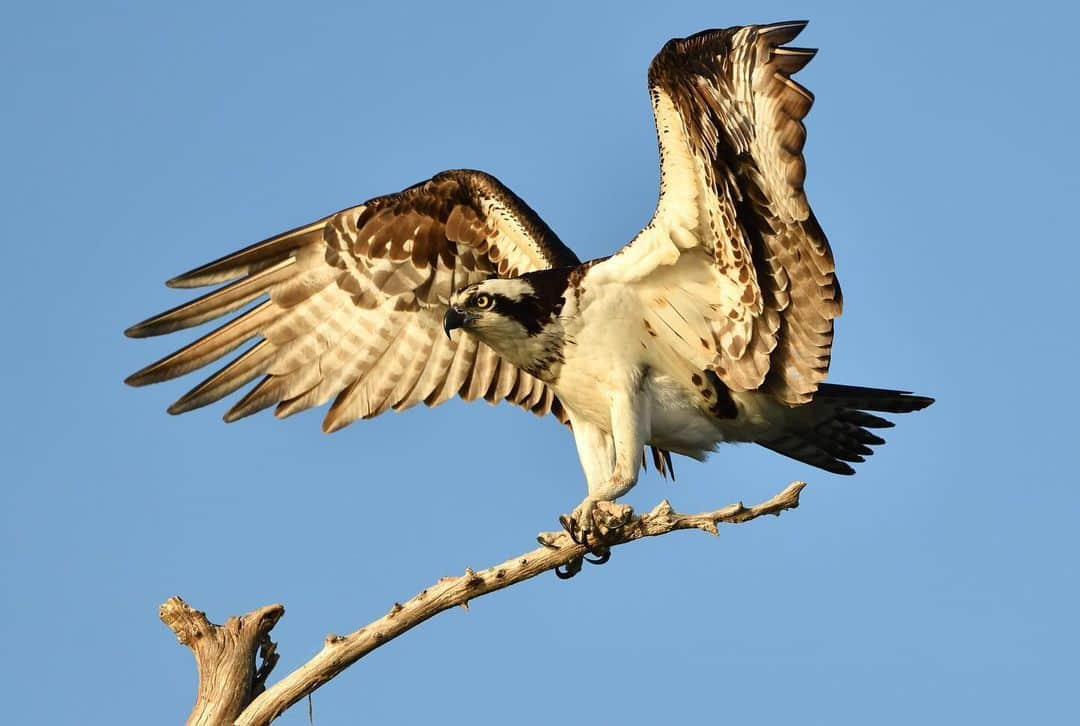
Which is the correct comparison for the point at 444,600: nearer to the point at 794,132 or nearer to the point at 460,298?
the point at 460,298

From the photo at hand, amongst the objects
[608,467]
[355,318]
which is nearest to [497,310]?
[608,467]

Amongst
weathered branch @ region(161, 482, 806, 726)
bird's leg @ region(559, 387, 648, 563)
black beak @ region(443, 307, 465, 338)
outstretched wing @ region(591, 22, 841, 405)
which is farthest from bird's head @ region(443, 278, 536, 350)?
weathered branch @ region(161, 482, 806, 726)

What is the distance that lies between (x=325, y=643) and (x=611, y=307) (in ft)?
9.67

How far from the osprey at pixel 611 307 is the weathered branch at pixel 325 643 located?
503 millimetres

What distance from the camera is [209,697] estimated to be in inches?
302

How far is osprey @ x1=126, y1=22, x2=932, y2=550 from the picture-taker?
8344 mm

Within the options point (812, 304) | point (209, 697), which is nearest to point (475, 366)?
point (812, 304)

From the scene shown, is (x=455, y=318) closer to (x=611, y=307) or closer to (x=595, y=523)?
(x=611, y=307)

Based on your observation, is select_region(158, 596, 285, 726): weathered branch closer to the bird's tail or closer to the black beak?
the black beak

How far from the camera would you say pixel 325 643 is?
7.58 meters

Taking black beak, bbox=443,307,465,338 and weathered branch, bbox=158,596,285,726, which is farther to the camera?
black beak, bbox=443,307,465,338

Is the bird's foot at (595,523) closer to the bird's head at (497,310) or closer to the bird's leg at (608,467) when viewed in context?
the bird's leg at (608,467)

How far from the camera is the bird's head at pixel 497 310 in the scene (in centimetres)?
921

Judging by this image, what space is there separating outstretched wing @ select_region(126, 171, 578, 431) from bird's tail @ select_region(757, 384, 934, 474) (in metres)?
1.90
